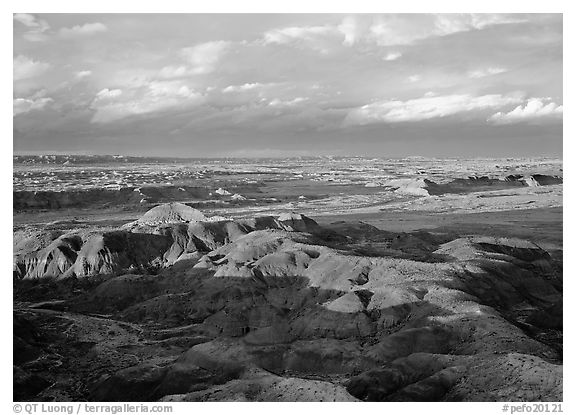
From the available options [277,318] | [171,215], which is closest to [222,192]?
[171,215]

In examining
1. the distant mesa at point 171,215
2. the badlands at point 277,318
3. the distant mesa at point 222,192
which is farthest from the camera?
the distant mesa at point 222,192

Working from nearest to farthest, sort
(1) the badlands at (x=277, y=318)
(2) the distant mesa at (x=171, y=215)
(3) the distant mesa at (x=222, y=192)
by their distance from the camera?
(1) the badlands at (x=277, y=318), (2) the distant mesa at (x=171, y=215), (3) the distant mesa at (x=222, y=192)

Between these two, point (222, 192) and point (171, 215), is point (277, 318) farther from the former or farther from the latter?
point (222, 192)

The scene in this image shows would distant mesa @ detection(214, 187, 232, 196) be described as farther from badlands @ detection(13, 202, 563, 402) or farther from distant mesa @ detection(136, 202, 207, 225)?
badlands @ detection(13, 202, 563, 402)

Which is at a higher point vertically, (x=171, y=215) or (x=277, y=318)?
(x=171, y=215)

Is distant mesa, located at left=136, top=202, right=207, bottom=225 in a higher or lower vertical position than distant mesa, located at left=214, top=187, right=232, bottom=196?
lower

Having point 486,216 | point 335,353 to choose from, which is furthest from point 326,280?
point 486,216

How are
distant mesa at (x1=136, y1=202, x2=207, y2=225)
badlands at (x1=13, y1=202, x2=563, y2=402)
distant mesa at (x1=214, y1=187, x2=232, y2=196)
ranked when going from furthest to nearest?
1. distant mesa at (x1=214, y1=187, x2=232, y2=196)
2. distant mesa at (x1=136, y1=202, x2=207, y2=225)
3. badlands at (x1=13, y1=202, x2=563, y2=402)

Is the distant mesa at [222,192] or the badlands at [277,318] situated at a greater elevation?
the distant mesa at [222,192]

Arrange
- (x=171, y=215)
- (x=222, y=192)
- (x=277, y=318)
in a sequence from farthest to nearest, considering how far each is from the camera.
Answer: (x=222, y=192) → (x=171, y=215) → (x=277, y=318)

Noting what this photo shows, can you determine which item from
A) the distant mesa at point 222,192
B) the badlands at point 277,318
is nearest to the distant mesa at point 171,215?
the badlands at point 277,318

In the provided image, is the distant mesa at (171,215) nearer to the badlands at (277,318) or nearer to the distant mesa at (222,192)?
the badlands at (277,318)

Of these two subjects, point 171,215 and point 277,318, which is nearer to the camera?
point 277,318

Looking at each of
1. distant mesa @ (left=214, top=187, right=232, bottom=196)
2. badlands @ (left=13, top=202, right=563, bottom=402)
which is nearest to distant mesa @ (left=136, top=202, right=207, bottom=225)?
badlands @ (left=13, top=202, right=563, bottom=402)
